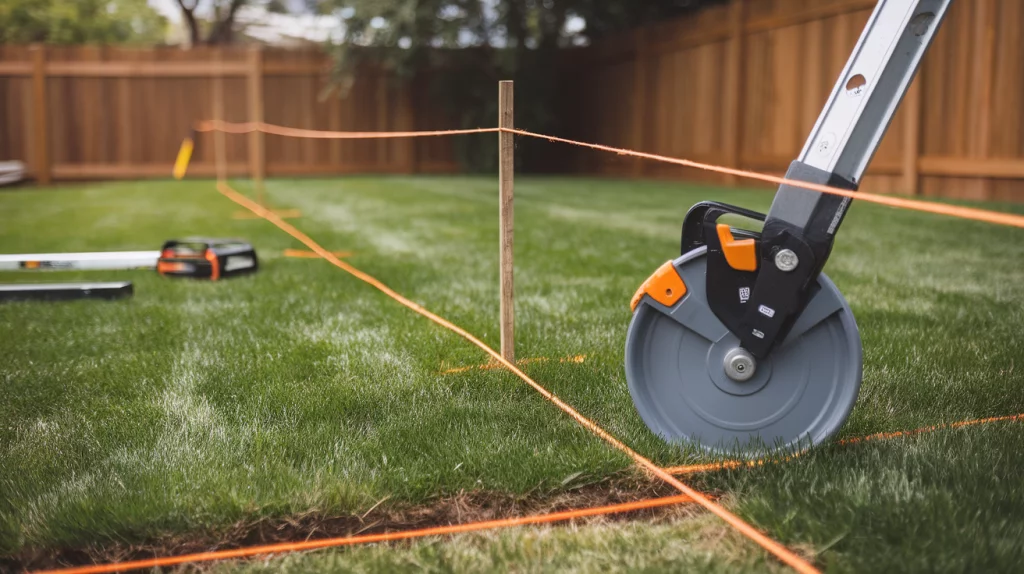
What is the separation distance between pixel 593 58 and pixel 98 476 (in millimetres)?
17111

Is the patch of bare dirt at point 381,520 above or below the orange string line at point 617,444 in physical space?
below

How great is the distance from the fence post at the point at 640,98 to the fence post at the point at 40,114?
1054cm

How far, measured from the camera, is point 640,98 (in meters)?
17.0

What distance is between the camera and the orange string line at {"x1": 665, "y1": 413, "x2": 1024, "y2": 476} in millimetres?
2551

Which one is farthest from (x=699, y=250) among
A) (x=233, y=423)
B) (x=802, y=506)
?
(x=233, y=423)

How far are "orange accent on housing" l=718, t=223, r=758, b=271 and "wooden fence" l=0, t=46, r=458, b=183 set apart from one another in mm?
15161

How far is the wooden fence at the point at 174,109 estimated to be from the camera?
17.1 m

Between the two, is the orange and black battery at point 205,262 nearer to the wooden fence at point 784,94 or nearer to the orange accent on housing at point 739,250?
the orange accent on housing at point 739,250

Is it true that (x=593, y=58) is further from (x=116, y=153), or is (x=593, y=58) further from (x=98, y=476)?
(x=98, y=476)

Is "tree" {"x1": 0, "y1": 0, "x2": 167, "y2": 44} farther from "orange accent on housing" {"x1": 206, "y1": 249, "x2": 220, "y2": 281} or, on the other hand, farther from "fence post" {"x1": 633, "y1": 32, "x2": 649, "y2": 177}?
"orange accent on housing" {"x1": 206, "y1": 249, "x2": 220, "y2": 281}

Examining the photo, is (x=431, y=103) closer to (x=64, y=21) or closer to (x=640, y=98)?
(x=640, y=98)

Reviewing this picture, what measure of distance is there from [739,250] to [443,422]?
1.08 m

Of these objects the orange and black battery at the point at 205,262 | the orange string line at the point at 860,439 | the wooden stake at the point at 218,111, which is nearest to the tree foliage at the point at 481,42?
the wooden stake at the point at 218,111

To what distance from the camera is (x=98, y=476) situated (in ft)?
8.41
